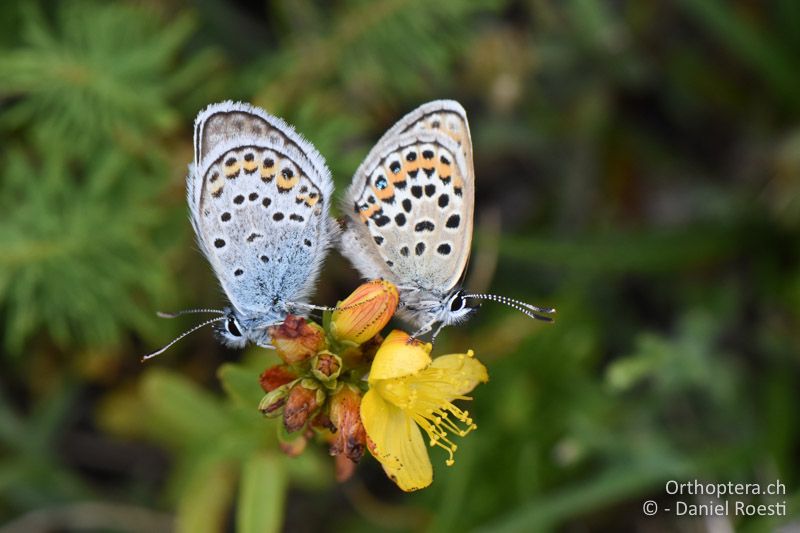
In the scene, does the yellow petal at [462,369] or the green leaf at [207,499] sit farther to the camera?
the green leaf at [207,499]

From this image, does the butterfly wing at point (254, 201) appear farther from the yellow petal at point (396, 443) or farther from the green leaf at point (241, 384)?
the yellow petal at point (396, 443)

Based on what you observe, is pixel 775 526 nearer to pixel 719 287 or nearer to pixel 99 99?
Result: pixel 719 287

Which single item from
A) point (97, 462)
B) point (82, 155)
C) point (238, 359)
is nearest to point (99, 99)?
point (82, 155)

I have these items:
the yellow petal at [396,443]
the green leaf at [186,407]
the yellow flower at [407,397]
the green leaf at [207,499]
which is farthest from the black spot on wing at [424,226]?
the green leaf at [207,499]

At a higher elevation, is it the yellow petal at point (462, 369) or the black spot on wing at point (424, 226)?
the black spot on wing at point (424, 226)

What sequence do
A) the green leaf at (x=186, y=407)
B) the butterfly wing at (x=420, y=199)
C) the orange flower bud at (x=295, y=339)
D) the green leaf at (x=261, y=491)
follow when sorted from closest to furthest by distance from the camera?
the orange flower bud at (x=295, y=339)
the butterfly wing at (x=420, y=199)
the green leaf at (x=261, y=491)
the green leaf at (x=186, y=407)

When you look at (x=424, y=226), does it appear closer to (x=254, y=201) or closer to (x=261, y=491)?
(x=254, y=201)

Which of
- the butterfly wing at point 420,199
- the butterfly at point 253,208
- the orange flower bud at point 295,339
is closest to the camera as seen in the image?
the orange flower bud at point 295,339
